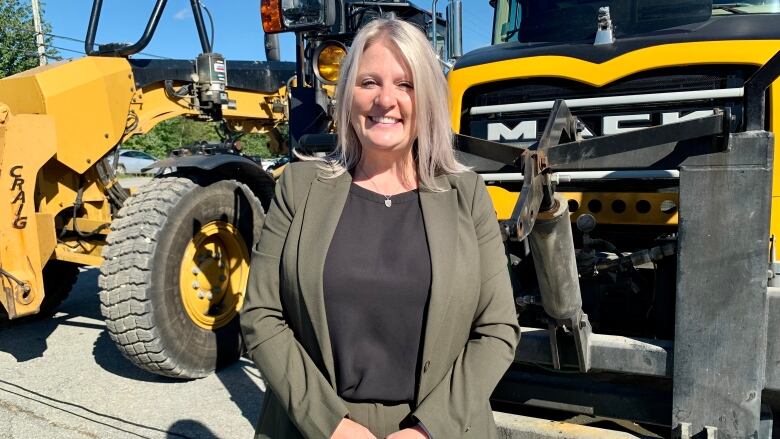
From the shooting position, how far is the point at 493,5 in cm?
447

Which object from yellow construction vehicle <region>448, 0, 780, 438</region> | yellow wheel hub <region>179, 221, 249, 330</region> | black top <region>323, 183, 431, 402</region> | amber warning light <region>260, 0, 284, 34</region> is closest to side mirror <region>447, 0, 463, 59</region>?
yellow construction vehicle <region>448, 0, 780, 438</region>

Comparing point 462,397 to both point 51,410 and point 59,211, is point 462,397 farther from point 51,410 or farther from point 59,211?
point 59,211

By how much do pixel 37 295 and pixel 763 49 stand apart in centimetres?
433

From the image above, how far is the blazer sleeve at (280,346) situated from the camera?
1.67m

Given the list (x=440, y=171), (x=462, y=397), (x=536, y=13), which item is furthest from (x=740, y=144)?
(x=536, y=13)

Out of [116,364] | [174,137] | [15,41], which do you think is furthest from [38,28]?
[116,364]

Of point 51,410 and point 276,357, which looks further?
point 51,410

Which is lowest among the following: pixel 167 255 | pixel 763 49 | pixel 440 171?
pixel 167 255

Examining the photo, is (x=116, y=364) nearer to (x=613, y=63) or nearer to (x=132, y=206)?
(x=132, y=206)

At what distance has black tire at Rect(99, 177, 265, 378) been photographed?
4.12 meters

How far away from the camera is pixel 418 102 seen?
5.97ft

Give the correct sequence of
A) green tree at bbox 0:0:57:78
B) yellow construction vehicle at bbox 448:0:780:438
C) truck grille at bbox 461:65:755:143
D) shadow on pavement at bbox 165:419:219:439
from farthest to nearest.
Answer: green tree at bbox 0:0:57:78 → shadow on pavement at bbox 165:419:219:439 → truck grille at bbox 461:65:755:143 → yellow construction vehicle at bbox 448:0:780:438

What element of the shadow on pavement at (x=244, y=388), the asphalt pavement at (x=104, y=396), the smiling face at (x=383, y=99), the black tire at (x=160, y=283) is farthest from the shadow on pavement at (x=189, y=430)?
the smiling face at (x=383, y=99)

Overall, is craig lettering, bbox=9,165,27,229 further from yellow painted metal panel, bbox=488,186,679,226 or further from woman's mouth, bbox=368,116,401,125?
woman's mouth, bbox=368,116,401,125
